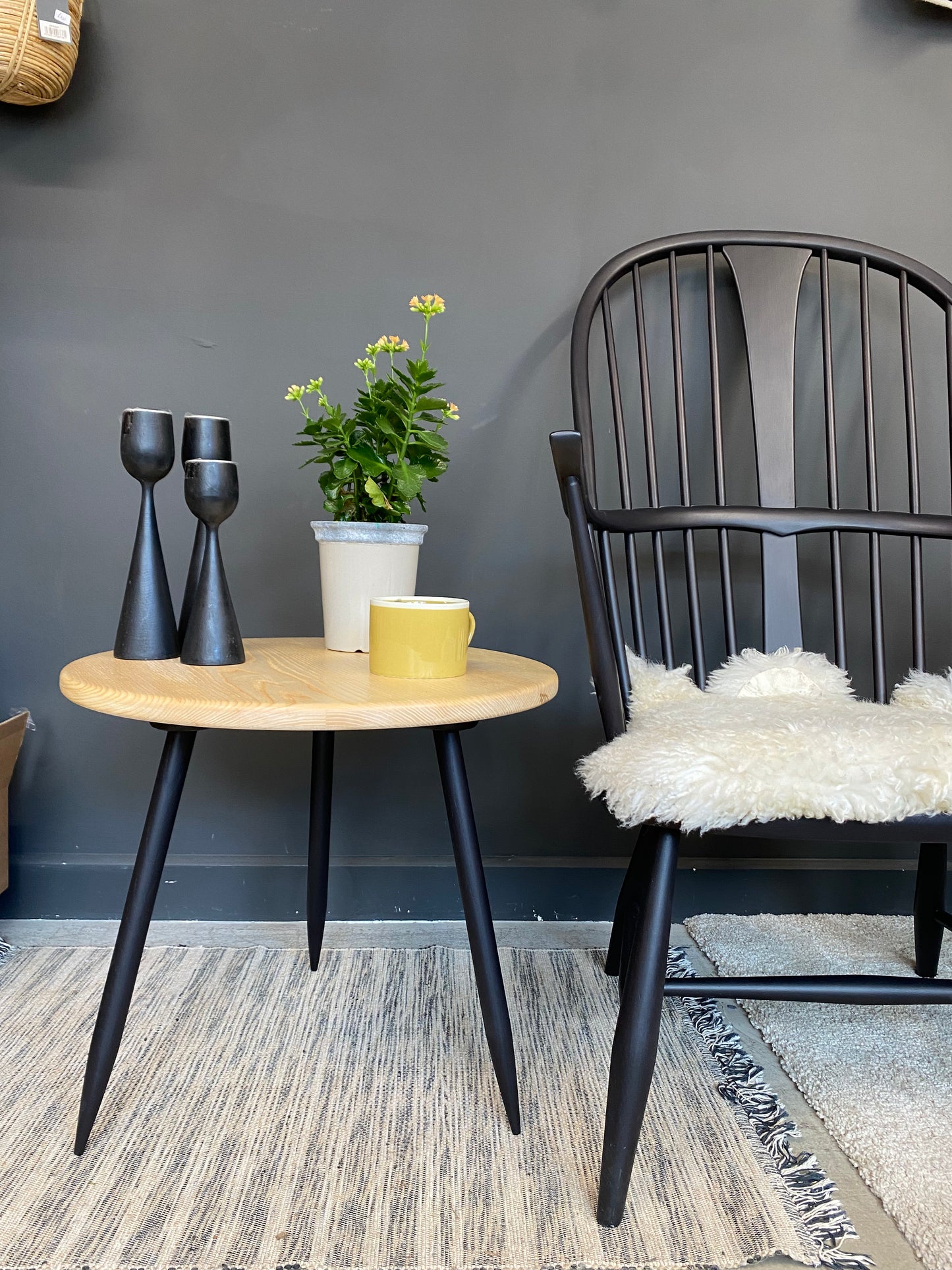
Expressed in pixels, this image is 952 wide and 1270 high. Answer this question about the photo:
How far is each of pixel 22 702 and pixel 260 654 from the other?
0.57m

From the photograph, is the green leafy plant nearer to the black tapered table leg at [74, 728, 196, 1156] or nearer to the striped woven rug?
the black tapered table leg at [74, 728, 196, 1156]

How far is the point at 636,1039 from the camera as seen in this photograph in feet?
2.18

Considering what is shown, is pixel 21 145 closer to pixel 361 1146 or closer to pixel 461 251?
pixel 461 251

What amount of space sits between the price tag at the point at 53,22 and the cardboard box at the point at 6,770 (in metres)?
0.89

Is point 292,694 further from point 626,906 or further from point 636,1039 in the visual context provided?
point 626,906

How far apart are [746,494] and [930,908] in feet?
2.05

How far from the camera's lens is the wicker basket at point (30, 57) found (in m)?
1.01

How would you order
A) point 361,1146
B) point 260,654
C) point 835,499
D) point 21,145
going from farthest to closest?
point 21,145, point 835,499, point 260,654, point 361,1146

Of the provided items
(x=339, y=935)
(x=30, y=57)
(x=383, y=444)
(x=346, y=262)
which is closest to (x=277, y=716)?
(x=383, y=444)

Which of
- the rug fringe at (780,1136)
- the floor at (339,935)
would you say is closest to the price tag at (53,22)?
the floor at (339,935)

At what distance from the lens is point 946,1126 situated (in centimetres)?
80


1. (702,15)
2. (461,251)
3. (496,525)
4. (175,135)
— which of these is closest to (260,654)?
(496,525)

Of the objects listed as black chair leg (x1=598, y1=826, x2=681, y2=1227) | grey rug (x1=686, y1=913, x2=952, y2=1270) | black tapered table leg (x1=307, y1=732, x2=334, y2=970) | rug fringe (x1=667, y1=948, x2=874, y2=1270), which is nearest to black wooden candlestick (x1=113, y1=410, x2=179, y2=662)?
black tapered table leg (x1=307, y1=732, x2=334, y2=970)

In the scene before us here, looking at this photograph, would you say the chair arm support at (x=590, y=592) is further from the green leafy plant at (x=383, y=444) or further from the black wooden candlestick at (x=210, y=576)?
the black wooden candlestick at (x=210, y=576)
